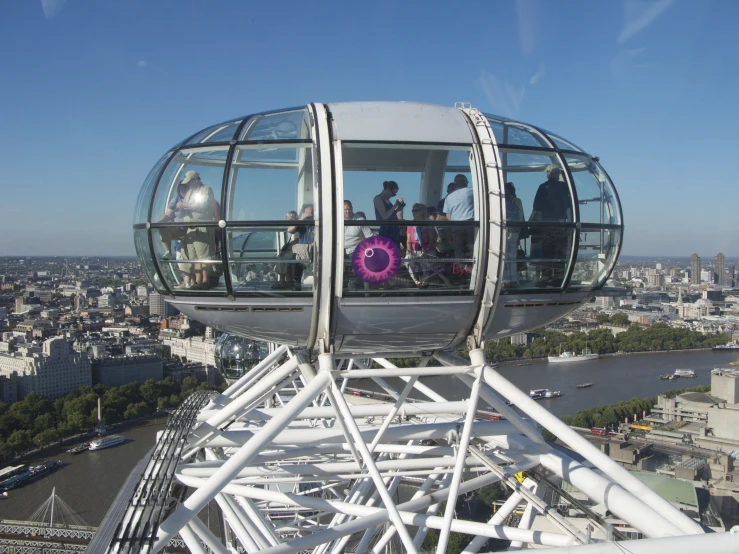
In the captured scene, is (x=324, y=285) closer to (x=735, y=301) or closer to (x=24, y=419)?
(x=24, y=419)

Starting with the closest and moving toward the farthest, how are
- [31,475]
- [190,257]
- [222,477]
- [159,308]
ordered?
[222,477], [190,257], [31,475], [159,308]

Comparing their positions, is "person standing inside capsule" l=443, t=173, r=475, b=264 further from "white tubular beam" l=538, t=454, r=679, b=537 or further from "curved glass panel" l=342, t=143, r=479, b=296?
"white tubular beam" l=538, t=454, r=679, b=537

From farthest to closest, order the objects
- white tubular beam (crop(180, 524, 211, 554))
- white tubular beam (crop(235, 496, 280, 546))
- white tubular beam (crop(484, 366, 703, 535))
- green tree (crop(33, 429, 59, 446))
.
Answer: green tree (crop(33, 429, 59, 446)), white tubular beam (crop(235, 496, 280, 546)), white tubular beam (crop(180, 524, 211, 554)), white tubular beam (crop(484, 366, 703, 535))

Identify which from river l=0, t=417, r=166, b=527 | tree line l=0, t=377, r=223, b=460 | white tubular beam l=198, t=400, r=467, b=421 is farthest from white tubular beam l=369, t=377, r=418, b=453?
tree line l=0, t=377, r=223, b=460

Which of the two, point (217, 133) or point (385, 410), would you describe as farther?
point (385, 410)

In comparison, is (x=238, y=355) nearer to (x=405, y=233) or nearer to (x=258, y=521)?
(x=258, y=521)

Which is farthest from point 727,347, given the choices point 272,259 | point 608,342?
point 272,259

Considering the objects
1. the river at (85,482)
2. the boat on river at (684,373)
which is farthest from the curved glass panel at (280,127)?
the boat on river at (684,373)
